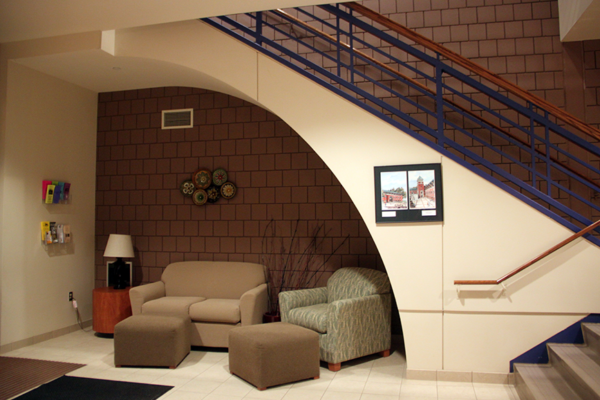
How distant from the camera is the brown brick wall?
5.38 m

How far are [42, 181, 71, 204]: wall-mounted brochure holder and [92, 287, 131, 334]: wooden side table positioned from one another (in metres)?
1.23

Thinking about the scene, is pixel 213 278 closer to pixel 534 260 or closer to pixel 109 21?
pixel 109 21

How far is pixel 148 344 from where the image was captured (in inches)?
166

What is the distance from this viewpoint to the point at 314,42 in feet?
18.2

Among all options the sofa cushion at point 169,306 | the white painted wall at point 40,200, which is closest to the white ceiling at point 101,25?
the white painted wall at point 40,200

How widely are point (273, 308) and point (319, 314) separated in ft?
4.19

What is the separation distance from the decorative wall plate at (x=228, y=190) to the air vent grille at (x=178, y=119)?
0.94 m

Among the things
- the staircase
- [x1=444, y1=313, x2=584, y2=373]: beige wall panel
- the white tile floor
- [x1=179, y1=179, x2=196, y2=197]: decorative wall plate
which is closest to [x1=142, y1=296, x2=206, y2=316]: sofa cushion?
the white tile floor

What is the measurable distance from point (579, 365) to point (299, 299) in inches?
97.0

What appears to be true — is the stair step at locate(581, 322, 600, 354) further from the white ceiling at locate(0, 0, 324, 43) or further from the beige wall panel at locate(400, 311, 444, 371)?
the white ceiling at locate(0, 0, 324, 43)

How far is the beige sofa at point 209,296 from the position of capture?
15.4 feet

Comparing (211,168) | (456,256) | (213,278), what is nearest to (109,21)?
(211,168)

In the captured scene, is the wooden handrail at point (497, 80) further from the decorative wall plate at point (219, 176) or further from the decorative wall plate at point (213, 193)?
the decorative wall plate at point (213, 193)

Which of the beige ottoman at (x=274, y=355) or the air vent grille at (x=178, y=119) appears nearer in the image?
the beige ottoman at (x=274, y=355)
